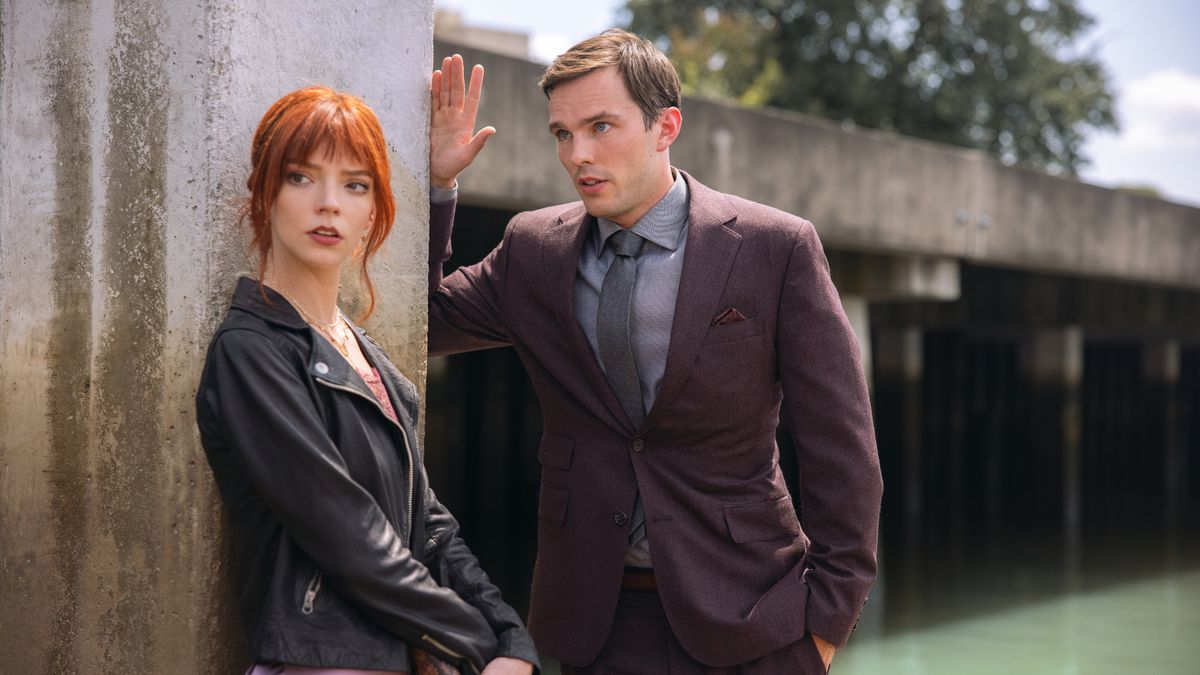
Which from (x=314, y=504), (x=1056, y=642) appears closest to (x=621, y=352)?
(x=314, y=504)

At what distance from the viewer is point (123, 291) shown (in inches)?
98.9

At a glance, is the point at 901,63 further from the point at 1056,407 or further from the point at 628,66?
the point at 628,66

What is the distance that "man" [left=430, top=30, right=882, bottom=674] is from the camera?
281 cm

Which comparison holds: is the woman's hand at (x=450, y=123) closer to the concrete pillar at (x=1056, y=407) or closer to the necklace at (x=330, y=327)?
the necklace at (x=330, y=327)

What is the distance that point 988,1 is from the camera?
25328mm

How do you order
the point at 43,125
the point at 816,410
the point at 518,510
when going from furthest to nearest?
the point at 518,510
the point at 816,410
the point at 43,125

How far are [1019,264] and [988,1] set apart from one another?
1487cm

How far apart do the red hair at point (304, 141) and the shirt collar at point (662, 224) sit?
2.33ft

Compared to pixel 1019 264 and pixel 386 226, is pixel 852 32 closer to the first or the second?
pixel 1019 264

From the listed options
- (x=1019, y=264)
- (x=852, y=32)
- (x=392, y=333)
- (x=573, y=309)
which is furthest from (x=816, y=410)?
(x=852, y=32)

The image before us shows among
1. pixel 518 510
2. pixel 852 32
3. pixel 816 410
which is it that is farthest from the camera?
pixel 852 32

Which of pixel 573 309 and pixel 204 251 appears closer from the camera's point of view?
pixel 204 251

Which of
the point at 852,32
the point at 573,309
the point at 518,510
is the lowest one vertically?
the point at 518,510

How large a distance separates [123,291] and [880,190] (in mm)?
8347
